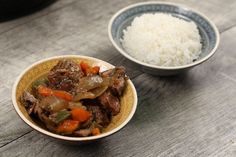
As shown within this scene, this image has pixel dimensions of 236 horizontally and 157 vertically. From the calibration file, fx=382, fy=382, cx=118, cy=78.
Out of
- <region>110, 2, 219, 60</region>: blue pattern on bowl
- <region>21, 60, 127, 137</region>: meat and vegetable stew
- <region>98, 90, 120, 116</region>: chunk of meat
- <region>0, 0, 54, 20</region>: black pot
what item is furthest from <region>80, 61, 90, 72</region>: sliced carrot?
<region>0, 0, 54, 20</region>: black pot

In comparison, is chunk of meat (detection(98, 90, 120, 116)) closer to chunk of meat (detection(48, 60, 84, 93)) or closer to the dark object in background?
chunk of meat (detection(48, 60, 84, 93))

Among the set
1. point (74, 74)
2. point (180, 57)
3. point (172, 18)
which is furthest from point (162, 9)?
point (74, 74)

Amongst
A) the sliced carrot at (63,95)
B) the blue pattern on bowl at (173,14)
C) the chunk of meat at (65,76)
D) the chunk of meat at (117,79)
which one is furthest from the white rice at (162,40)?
the sliced carrot at (63,95)

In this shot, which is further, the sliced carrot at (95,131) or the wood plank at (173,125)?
the wood plank at (173,125)

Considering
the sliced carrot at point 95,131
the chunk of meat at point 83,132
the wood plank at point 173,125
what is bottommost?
the wood plank at point 173,125

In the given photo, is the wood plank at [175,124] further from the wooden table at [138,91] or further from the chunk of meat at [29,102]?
A: the chunk of meat at [29,102]

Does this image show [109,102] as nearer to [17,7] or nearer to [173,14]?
[173,14]
